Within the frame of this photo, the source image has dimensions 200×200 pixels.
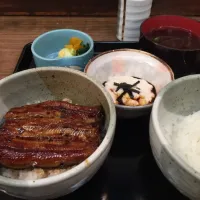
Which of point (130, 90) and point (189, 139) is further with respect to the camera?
point (130, 90)

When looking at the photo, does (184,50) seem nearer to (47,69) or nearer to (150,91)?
(150,91)

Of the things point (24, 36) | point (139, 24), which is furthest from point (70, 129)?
point (24, 36)

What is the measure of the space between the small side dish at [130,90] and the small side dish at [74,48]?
23 cm

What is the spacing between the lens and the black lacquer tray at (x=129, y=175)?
93cm

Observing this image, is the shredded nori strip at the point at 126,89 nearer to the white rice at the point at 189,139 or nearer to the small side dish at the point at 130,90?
the small side dish at the point at 130,90

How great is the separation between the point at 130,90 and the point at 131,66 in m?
0.20

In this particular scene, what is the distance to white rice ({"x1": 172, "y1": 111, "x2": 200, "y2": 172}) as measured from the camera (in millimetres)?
894

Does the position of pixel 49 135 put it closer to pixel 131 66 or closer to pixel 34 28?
pixel 131 66

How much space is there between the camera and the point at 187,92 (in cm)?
104

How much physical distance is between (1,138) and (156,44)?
76 cm

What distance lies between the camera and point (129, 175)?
0.99m

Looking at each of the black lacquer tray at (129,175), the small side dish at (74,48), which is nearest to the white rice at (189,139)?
the black lacquer tray at (129,175)

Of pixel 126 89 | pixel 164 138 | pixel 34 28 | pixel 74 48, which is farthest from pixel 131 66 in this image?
pixel 34 28

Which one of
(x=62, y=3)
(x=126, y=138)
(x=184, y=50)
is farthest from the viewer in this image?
(x=62, y=3)
